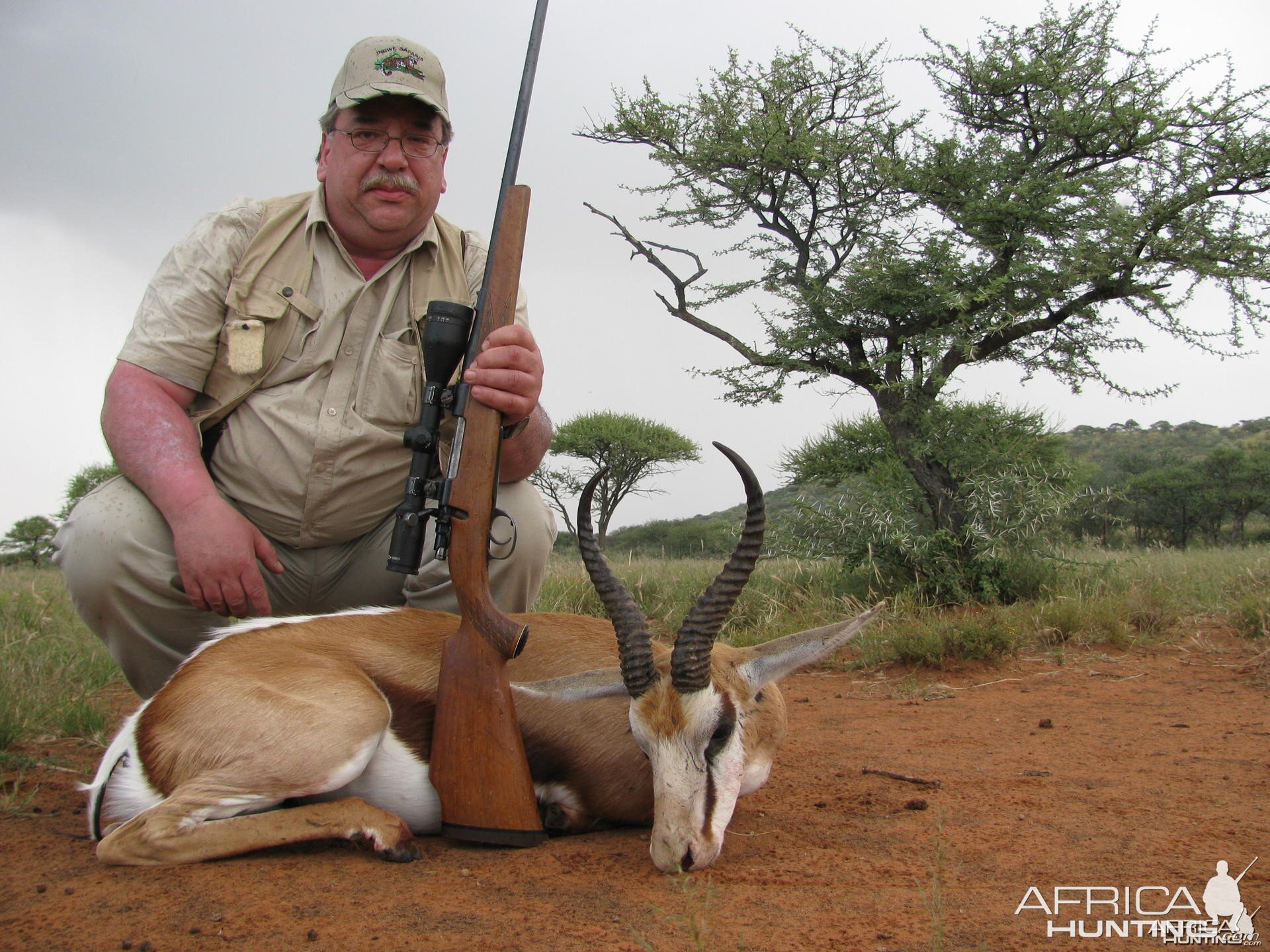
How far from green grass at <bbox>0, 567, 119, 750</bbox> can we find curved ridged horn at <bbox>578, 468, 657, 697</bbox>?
8.55 ft

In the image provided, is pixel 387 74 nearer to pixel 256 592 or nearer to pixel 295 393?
pixel 295 393

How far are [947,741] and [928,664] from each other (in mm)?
1892

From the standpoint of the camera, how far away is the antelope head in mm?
2635

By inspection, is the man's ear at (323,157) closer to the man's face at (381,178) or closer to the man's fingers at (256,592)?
the man's face at (381,178)

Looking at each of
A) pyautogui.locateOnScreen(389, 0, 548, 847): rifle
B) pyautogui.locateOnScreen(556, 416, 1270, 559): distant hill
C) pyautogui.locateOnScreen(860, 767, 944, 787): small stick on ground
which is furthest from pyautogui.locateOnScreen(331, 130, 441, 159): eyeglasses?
pyautogui.locateOnScreen(556, 416, 1270, 559): distant hill

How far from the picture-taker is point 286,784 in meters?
2.63

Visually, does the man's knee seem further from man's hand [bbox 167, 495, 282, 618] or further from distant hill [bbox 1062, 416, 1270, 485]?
distant hill [bbox 1062, 416, 1270, 485]

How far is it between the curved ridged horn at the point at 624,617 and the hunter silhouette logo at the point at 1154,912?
3.69 ft

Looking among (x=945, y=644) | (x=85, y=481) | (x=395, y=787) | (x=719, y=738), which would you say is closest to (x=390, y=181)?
(x=395, y=787)

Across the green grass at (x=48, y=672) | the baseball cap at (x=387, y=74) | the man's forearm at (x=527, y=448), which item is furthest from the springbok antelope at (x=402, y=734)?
the baseball cap at (x=387, y=74)

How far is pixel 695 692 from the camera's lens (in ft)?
9.16

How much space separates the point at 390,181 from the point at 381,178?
0.11 ft

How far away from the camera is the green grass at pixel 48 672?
13.4 ft

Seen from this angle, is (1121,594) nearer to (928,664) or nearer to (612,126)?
(928,664)
